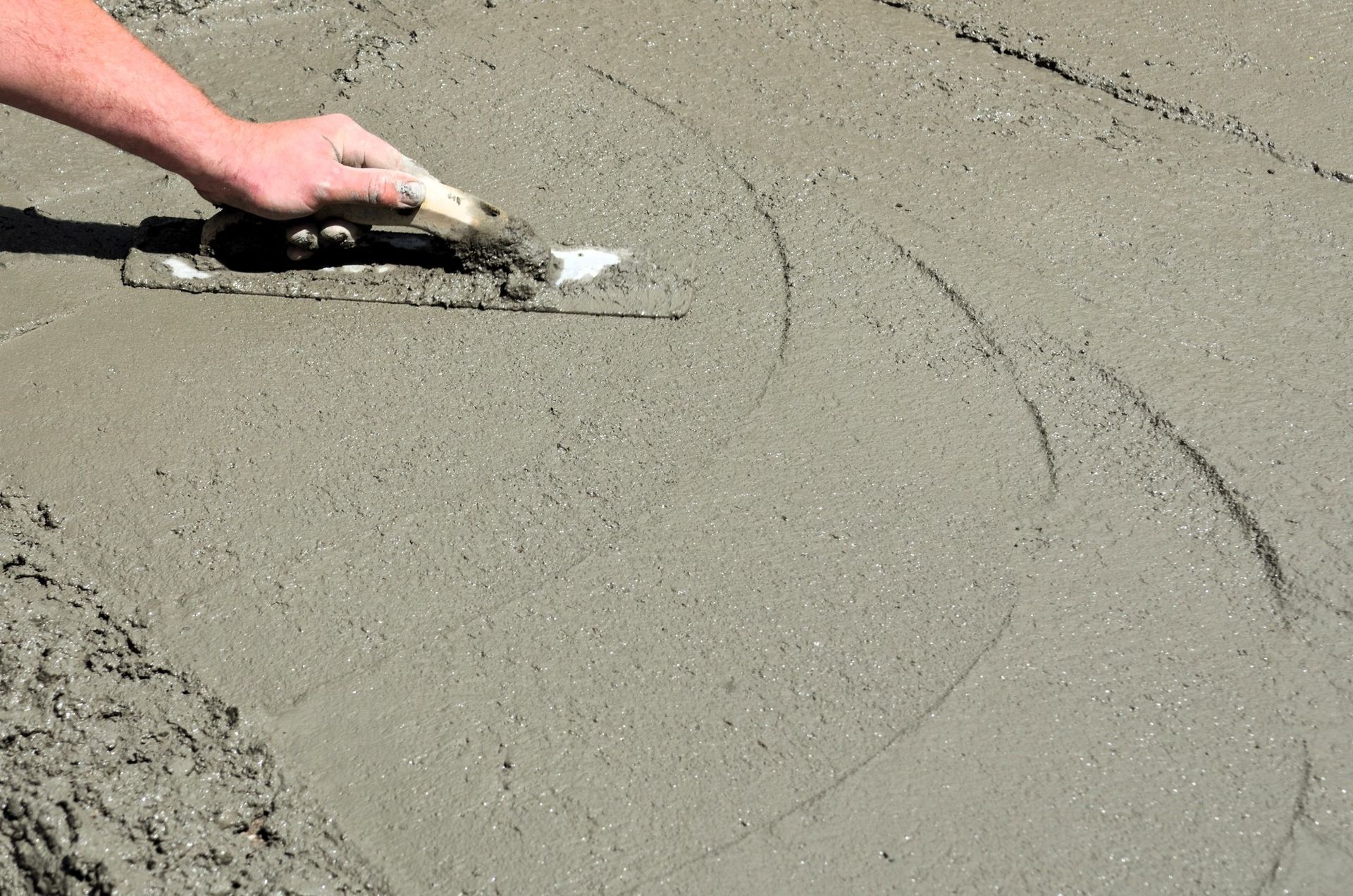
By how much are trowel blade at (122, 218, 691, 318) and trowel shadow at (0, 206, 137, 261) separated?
10 cm

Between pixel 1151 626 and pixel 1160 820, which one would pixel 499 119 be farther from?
pixel 1160 820

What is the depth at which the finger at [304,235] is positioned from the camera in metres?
2.13

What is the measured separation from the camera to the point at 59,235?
2.29 metres

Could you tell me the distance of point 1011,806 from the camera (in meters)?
1.44

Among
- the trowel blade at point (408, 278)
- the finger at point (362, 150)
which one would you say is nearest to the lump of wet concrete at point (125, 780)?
the trowel blade at point (408, 278)

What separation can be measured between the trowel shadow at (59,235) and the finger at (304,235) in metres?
0.41

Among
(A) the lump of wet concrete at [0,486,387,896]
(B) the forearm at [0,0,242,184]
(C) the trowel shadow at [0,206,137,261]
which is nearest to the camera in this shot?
(A) the lump of wet concrete at [0,486,387,896]

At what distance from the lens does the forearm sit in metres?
1.96

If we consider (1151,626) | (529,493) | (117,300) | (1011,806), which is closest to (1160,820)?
(1011,806)

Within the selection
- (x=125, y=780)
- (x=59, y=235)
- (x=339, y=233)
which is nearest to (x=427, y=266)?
(x=339, y=233)

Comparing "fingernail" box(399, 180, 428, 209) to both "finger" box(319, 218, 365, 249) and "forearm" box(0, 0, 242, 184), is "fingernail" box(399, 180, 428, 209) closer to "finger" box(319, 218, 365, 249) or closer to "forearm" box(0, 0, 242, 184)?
"finger" box(319, 218, 365, 249)

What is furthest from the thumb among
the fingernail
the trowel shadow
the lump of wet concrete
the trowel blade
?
the lump of wet concrete

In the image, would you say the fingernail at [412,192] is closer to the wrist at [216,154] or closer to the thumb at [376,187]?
the thumb at [376,187]

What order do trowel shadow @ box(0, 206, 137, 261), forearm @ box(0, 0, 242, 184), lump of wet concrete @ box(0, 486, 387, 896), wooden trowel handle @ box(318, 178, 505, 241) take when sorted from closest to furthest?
lump of wet concrete @ box(0, 486, 387, 896), forearm @ box(0, 0, 242, 184), wooden trowel handle @ box(318, 178, 505, 241), trowel shadow @ box(0, 206, 137, 261)
